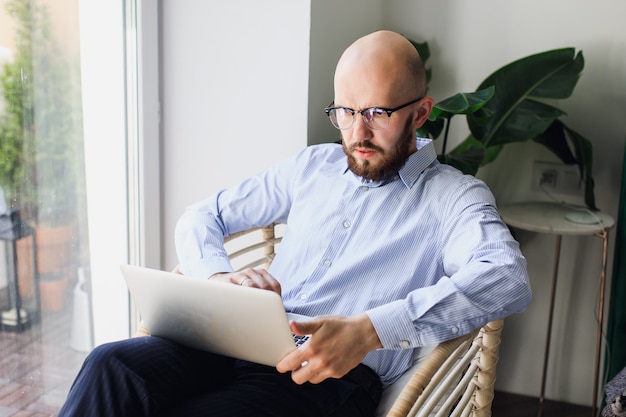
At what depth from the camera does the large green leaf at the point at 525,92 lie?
1.96 meters

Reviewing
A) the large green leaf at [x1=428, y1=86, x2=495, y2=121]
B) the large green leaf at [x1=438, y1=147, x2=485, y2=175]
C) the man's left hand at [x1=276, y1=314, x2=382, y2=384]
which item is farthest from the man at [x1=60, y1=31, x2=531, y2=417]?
the large green leaf at [x1=438, y1=147, x2=485, y2=175]

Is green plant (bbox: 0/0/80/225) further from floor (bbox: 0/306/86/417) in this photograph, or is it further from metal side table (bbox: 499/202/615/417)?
metal side table (bbox: 499/202/615/417)

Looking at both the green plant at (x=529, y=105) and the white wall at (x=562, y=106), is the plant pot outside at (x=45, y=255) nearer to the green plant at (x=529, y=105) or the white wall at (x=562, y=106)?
the green plant at (x=529, y=105)

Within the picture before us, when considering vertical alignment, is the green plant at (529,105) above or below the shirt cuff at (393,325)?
above

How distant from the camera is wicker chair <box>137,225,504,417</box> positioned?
3.67 feet

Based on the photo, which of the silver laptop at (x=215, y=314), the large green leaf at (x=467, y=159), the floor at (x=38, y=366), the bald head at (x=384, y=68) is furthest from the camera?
the large green leaf at (x=467, y=159)

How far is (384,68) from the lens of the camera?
4.63ft

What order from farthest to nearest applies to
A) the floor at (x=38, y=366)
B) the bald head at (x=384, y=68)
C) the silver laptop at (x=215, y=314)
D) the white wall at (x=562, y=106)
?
the white wall at (x=562, y=106)
the floor at (x=38, y=366)
the bald head at (x=384, y=68)
the silver laptop at (x=215, y=314)

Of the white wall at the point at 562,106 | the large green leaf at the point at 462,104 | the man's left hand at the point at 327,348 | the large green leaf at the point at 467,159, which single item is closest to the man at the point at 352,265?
the man's left hand at the point at 327,348

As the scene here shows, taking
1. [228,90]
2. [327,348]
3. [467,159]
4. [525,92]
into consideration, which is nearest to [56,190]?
[228,90]

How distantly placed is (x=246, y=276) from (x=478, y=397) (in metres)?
0.55

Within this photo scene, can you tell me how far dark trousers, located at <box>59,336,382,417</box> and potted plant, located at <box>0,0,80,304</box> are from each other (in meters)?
0.57

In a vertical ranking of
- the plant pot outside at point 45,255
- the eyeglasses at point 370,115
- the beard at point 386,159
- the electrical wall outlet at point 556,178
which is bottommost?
the plant pot outside at point 45,255

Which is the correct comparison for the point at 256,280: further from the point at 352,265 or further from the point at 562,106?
the point at 562,106
